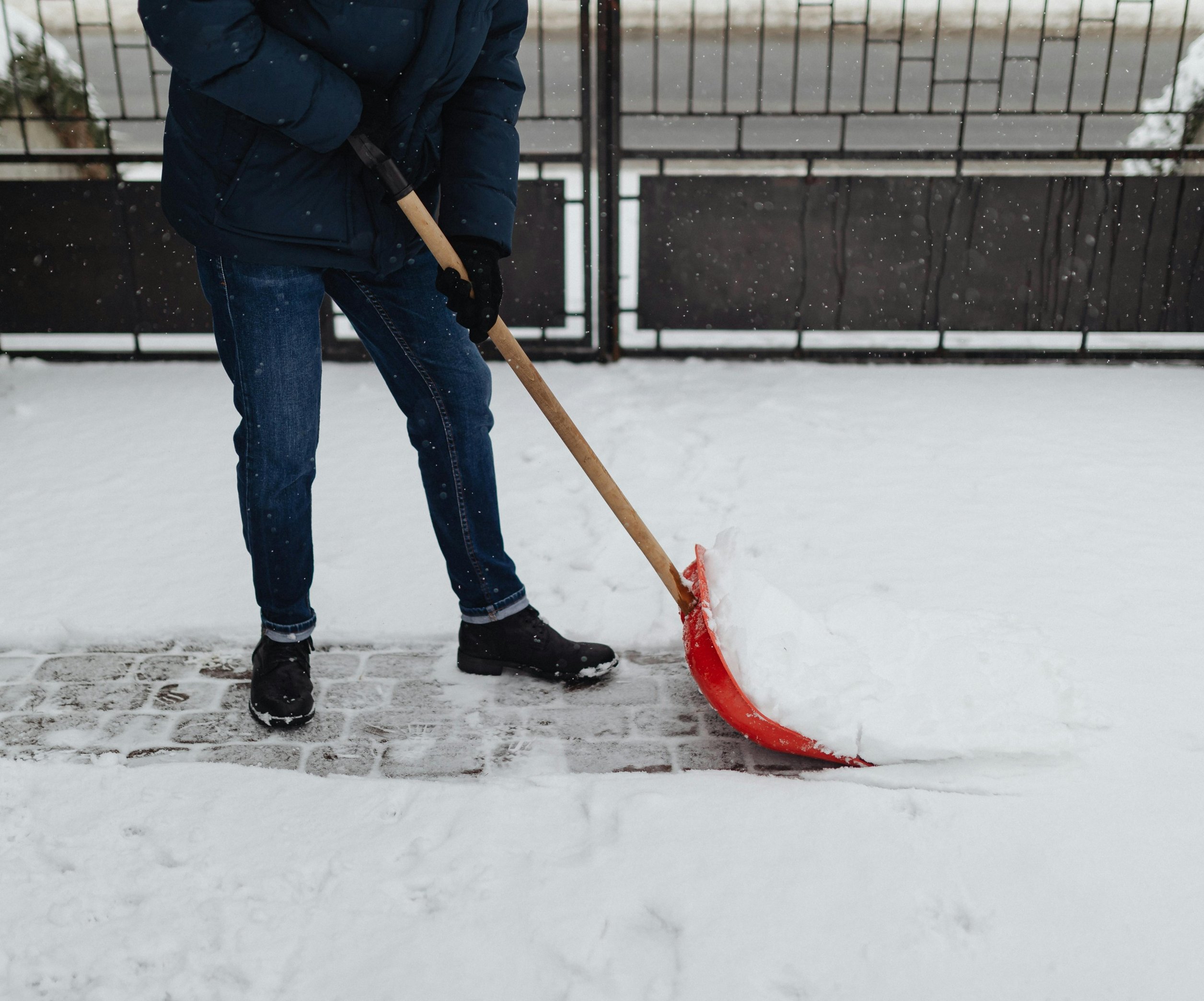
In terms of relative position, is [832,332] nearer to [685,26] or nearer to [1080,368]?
[1080,368]

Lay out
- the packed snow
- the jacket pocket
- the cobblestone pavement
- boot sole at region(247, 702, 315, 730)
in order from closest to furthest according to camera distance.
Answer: the jacket pocket, the packed snow, the cobblestone pavement, boot sole at region(247, 702, 315, 730)

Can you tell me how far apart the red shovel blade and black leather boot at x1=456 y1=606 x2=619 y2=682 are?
35 cm

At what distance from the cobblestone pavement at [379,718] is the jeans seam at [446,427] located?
28cm

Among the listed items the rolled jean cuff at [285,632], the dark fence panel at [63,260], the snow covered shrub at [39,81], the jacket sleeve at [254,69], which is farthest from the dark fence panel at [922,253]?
the jacket sleeve at [254,69]

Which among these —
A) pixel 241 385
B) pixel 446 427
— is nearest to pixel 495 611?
pixel 446 427

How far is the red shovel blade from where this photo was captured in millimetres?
2254

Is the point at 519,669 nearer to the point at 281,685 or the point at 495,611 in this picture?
the point at 495,611

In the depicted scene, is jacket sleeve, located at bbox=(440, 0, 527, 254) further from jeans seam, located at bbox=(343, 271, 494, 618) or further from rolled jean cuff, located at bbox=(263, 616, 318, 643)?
rolled jean cuff, located at bbox=(263, 616, 318, 643)

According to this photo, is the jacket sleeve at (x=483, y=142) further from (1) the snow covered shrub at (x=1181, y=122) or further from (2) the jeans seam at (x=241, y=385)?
(1) the snow covered shrub at (x=1181, y=122)

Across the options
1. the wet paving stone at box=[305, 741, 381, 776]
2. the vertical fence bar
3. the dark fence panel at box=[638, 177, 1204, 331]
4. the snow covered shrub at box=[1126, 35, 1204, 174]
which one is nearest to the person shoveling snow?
the wet paving stone at box=[305, 741, 381, 776]

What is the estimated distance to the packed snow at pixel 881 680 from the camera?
2.24 metres

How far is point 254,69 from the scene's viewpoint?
1937 mm

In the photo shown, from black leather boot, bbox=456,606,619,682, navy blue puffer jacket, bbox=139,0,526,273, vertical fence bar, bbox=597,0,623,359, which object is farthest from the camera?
vertical fence bar, bbox=597,0,623,359

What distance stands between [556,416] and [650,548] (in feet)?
1.25
